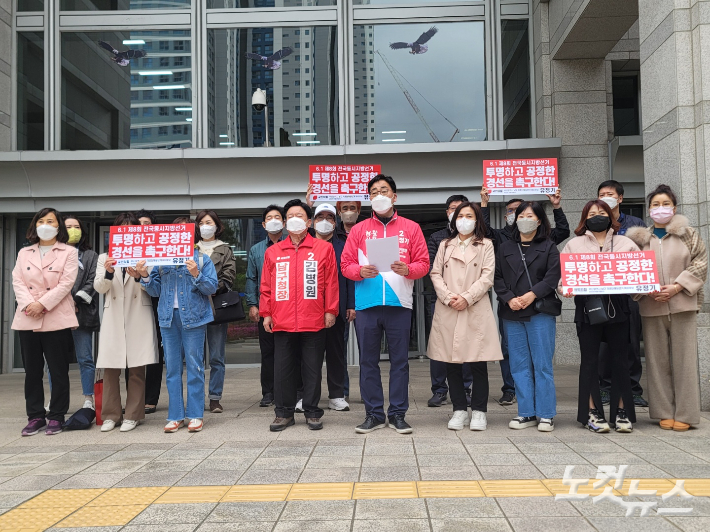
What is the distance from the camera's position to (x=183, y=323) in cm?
616

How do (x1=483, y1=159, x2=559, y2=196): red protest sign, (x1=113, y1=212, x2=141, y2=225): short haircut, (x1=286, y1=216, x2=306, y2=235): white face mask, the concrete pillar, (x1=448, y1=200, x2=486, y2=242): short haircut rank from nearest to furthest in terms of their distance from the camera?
(x1=448, y1=200, x2=486, y2=242): short haircut < (x1=286, y1=216, x2=306, y2=235): white face mask < (x1=113, y1=212, x2=141, y2=225): short haircut < the concrete pillar < (x1=483, y1=159, x2=559, y2=196): red protest sign

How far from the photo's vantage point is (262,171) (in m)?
11.5

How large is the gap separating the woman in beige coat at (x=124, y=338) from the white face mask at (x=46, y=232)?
1.74ft

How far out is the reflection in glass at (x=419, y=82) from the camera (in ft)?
39.1

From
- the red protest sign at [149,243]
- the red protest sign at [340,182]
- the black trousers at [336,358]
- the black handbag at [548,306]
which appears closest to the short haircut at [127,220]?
the red protest sign at [149,243]

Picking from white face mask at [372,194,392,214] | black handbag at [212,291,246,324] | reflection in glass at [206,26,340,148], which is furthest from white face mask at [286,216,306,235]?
reflection in glass at [206,26,340,148]

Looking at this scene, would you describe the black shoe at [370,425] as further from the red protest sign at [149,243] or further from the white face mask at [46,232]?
the white face mask at [46,232]

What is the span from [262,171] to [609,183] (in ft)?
21.1

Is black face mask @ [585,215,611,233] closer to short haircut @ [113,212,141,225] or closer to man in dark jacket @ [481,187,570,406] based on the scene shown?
man in dark jacket @ [481,187,570,406]

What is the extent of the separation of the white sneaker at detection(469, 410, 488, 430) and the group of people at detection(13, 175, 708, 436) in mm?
19

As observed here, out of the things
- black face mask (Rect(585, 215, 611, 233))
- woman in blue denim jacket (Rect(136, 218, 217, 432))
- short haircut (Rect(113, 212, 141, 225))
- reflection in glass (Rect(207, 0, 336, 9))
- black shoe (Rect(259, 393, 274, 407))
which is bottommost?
black shoe (Rect(259, 393, 274, 407))

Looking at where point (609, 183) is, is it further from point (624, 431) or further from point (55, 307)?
point (55, 307)

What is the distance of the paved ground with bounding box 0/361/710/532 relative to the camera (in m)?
3.60

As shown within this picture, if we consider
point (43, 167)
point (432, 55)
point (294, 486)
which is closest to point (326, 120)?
point (432, 55)
